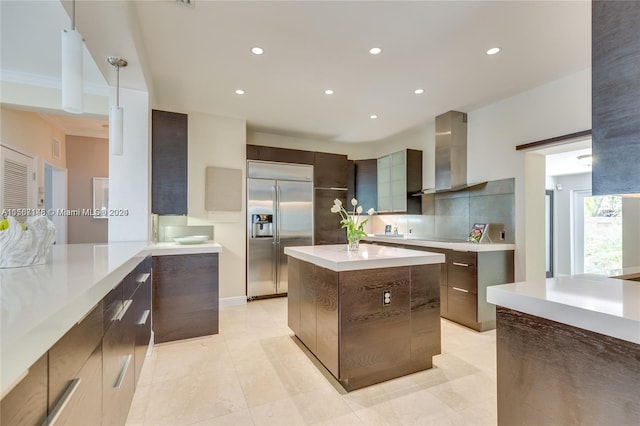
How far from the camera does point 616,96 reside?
1062 millimetres

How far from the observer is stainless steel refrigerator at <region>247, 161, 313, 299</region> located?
442cm

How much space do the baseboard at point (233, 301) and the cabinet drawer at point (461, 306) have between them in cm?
278

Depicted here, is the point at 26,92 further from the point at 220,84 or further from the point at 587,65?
the point at 587,65

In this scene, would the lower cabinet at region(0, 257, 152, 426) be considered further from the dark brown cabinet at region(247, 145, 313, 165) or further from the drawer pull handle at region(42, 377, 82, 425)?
the dark brown cabinet at region(247, 145, 313, 165)

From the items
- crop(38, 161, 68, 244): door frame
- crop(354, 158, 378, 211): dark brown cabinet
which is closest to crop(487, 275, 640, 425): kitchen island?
crop(354, 158, 378, 211): dark brown cabinet

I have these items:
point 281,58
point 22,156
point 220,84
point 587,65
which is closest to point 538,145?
point 587,65

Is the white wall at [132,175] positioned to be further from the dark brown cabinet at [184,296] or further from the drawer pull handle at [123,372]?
the drawer pull handle at [123,372]

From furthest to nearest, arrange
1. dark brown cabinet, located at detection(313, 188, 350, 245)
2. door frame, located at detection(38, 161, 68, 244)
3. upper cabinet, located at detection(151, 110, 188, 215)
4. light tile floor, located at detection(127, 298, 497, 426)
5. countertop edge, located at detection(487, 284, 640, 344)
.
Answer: dark brown cabinet, located at detection(313, 188, 350, 245) → door frame, located at detection(38, 161, 68, 244) → upper cabinet, located at detection(151, 110, 188, 215) → light tile floor, located at detection(127, 298, 497, 426) → countertop edge, located at detection(487, 284, 640, 344)

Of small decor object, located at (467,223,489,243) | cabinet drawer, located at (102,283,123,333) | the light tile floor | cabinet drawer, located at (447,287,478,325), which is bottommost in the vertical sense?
the light tile floor

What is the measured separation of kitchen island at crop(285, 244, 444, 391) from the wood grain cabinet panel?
1.59 meters

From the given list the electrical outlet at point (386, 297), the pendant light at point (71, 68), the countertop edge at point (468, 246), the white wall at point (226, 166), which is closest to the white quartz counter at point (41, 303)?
the pendant light at point (71, 68)

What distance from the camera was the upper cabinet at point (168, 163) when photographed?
10.1 feet

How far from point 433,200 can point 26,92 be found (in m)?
5.15

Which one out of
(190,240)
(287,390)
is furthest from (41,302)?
(190,240)
